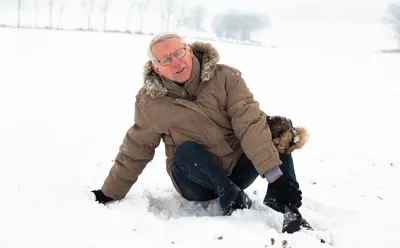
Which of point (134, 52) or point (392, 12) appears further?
point (392, 12)

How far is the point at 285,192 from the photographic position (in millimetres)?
2373

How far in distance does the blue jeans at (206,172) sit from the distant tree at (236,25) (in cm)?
3643

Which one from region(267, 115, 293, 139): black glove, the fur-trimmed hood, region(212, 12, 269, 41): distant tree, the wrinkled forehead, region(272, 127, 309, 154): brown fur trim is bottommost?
region(212, 12, 269, 41): distant tree

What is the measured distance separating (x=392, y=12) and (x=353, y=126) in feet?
87.7

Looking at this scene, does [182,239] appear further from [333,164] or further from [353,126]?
[353,126]

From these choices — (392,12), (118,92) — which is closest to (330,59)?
(118,92)

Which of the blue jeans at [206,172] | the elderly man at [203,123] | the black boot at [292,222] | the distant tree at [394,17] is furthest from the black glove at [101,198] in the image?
the distant tree at [394,17]

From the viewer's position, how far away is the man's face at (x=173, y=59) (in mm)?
2502

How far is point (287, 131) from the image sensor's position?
2.54m

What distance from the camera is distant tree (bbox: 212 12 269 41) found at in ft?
129

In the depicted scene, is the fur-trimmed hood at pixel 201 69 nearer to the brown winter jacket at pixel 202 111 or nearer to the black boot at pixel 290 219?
the brown winter jacket at pixel 202 111

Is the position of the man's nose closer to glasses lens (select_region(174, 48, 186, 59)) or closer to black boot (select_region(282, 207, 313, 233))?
glasses lens (select_region(174, 48, 186, 59))

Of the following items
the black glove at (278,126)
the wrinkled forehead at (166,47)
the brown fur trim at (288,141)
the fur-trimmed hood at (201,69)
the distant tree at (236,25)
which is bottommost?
the distant tree at (236,25)

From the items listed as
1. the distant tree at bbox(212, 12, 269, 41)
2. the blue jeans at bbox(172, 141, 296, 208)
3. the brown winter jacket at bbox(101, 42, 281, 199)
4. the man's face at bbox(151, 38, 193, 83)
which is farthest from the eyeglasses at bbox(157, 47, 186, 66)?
the distant tree at bbox(212, 12, 269, 41)
